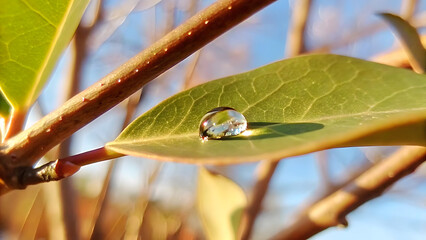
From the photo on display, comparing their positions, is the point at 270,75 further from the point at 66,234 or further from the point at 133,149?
the point at 66,234

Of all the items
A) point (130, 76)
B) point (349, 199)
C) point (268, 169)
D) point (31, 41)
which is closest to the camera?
point (130, 76)

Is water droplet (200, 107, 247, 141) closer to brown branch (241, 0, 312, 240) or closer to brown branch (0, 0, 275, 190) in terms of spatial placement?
brown branch (0, 0, 275, 190)

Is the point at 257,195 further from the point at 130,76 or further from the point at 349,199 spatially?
the point at 130,76

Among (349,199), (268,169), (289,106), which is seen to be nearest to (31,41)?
(289,106)

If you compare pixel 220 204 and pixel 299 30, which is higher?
pixel 299 30

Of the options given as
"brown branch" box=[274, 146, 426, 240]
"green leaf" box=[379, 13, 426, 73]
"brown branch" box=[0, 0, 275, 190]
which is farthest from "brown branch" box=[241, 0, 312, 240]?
"brown branch" box=[0, 0, 275, 190]

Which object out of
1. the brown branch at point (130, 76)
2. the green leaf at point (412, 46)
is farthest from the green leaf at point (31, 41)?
the green leaf at point (412, 46)

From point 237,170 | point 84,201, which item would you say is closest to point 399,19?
point 237,170
